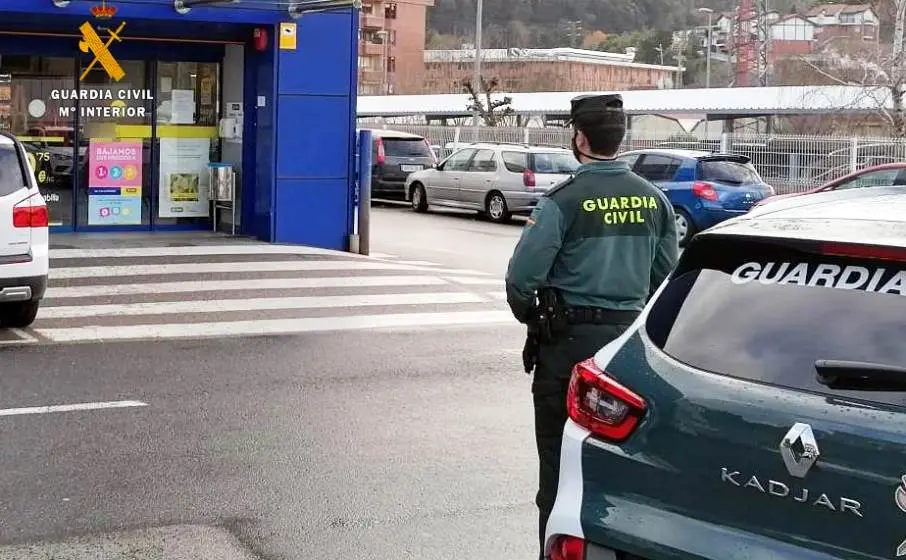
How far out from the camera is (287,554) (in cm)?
538

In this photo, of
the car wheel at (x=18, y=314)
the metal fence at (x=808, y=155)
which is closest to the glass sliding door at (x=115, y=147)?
the car wheel at (x=18, y=314)

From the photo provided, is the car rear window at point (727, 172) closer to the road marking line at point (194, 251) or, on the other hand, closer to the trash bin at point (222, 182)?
the road marking line at point (194, 251)

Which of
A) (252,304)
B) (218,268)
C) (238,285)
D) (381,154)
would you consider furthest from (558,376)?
(381,154)

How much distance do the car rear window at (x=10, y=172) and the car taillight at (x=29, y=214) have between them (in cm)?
15

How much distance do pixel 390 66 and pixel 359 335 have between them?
9446cm

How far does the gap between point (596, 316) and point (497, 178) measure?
Answer: 783 inches

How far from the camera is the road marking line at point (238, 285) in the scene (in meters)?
12.8

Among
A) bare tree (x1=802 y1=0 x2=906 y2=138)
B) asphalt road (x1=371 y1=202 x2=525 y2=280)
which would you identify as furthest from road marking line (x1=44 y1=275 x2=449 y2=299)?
bare tree (x1=802 y1=0 x2=906 y2=138)

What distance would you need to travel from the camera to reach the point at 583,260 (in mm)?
4602

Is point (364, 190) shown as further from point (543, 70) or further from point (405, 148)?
point (543, 70)

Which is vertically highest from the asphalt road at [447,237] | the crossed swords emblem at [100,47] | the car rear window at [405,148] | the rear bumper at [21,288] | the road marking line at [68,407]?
the crossed swords emblem at [100,47]

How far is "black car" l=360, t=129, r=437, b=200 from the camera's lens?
2753cm

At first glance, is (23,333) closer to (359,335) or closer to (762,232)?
(359,335)

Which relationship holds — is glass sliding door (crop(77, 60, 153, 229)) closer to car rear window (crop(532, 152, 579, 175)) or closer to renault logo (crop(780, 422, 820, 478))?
car rear window (crop(532, 152, 579, 175))
